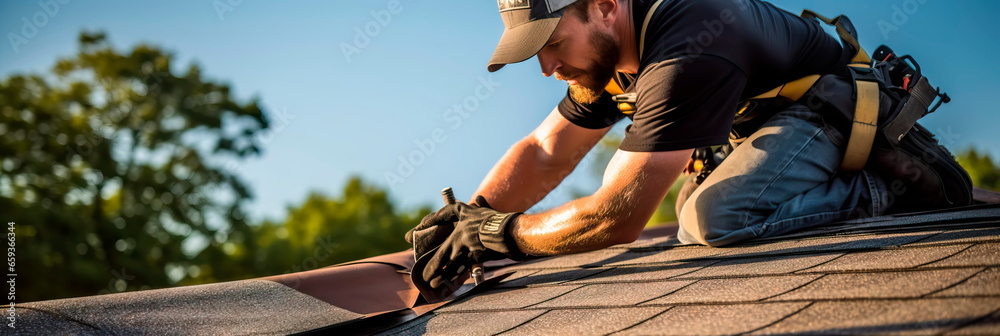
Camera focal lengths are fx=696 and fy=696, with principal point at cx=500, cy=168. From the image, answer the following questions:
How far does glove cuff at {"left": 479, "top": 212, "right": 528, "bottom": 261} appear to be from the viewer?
188 cm

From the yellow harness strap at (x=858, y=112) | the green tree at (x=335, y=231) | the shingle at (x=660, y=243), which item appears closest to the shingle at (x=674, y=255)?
the shingle at (x=660, y=243)

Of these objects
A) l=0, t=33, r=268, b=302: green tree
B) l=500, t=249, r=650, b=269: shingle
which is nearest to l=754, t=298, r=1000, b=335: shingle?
l=500, t=249, r=650, b=269: shingle

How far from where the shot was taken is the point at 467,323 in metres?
1.53

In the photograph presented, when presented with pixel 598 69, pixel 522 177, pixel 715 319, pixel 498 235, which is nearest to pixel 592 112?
pixel 522 177

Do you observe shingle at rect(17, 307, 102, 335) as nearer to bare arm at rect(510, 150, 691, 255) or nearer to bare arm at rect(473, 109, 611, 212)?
bare arm at rect(510, 150, 691, 255)

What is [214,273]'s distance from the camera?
1173 centimetres

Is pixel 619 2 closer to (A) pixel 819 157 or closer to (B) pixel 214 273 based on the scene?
(A) pixel 819 157

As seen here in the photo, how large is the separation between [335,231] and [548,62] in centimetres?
1211

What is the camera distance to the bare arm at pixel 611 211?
178 cm

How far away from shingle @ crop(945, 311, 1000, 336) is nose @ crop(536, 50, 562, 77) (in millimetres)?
1400

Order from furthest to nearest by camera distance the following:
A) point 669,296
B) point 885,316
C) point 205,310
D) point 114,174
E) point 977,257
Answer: point 114,174, point 205,310, point 669,296, point 977,257, point 885,316

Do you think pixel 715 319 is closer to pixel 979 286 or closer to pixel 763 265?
pixel 979 286

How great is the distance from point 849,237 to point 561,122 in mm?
1200

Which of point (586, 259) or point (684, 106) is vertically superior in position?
point (684, 106)
